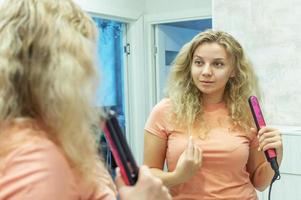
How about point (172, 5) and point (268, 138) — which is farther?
point (172, 5)

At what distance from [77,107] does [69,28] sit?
0.12m

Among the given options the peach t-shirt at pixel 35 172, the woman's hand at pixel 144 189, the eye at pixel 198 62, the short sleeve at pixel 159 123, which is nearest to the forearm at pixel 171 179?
the short sleeve at pixel 159 123

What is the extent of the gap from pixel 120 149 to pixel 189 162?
55 cm

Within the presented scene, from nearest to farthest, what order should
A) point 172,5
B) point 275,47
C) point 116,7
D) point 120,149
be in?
point 120,149, point 275,47, point 116,7, point 172,5

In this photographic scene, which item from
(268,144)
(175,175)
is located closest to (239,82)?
(268,144)

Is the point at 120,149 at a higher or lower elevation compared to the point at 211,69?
lower

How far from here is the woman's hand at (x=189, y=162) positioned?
1.21 metres

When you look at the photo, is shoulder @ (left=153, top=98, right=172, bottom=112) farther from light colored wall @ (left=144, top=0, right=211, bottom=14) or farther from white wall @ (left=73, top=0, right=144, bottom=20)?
light colored wall @ (left=144, top=0, right=211, bottom=14)

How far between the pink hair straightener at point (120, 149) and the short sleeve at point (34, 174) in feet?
0.32

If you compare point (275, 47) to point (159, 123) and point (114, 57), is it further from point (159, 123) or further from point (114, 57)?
point (114, 57)

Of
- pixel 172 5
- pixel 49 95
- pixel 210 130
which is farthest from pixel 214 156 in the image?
pixel 172 5

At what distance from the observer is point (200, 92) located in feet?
4.76

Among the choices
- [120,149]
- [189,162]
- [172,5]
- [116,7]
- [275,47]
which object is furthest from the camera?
[172,5]

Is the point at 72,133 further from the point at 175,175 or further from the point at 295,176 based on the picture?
the point at 295,176
